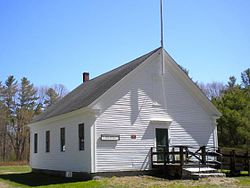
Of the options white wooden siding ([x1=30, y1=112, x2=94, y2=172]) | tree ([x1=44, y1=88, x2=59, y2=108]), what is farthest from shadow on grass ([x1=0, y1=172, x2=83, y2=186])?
tree ([x1=44, y1=88, x2=59, y2=108])

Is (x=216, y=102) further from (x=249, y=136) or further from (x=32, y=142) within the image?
(x=32, y=142)

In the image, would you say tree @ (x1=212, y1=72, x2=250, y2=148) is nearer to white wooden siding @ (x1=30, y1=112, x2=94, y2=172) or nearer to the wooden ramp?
the wooden ramp

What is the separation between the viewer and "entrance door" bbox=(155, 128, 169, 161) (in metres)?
20.9

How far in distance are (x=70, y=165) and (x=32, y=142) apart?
9.00 metres

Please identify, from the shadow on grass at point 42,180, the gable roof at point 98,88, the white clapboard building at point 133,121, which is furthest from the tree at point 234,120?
the shadow on grass at point 42,180

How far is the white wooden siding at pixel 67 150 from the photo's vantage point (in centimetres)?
1923

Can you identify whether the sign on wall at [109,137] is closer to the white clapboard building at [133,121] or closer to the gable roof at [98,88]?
the white clapboard building at [133,121]

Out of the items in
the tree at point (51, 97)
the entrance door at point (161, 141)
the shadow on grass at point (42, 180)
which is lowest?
the shadow on grass at point (42, 180)

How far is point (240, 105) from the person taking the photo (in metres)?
36.4

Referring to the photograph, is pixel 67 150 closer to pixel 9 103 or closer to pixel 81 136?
pixel 81 136

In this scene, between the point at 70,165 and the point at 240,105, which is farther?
the point at 240,105

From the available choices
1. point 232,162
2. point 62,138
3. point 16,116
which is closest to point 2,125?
point 16,116

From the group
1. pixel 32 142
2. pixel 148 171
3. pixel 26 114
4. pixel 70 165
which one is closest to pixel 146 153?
pixel 148 171

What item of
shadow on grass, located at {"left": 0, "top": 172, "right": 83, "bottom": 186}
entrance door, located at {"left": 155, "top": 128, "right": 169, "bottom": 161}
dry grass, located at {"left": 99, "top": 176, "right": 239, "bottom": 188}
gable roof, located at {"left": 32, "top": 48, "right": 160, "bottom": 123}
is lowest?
shadow on grass, located at {"left": 0, "top": 172, "right": 83, "bottom": 186}
